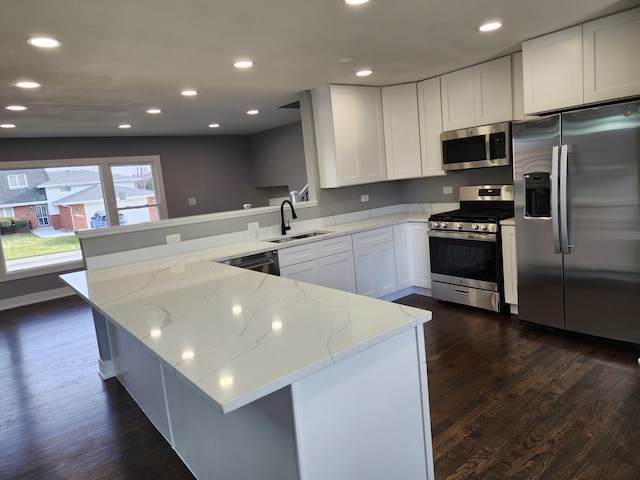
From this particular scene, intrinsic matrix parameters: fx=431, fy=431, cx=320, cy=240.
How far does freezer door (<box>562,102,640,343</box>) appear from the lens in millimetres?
2781

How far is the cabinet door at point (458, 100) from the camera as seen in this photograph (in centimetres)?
407

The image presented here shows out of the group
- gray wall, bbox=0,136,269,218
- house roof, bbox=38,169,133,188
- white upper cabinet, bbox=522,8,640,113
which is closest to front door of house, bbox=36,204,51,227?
house roof, bbox=38,169,133,188

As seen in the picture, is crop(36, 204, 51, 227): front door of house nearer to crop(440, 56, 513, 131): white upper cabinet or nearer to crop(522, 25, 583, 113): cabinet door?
crop(440, 56, 513, 131): white upper cabinet

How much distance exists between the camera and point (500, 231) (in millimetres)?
3721

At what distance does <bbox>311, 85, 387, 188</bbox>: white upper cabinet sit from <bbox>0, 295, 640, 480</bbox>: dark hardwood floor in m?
1.78

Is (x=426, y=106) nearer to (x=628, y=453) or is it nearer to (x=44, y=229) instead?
(x=628, y=453)

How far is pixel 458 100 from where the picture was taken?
4188 mm

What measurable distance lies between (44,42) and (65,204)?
469 cm

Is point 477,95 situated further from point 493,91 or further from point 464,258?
point 464,258

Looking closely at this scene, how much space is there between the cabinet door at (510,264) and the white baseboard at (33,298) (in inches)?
236

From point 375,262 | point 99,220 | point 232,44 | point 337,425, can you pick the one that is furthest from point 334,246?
point 99,220

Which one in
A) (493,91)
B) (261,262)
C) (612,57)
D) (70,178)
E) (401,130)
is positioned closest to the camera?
(612,57)

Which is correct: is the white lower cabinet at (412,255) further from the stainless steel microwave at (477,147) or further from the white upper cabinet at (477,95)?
the white upper cabinet at (477,95)

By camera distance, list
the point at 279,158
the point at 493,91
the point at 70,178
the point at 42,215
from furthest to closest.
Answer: the point at 279,158
the point at 70,178
the point at 42,215
the point at 493,91
